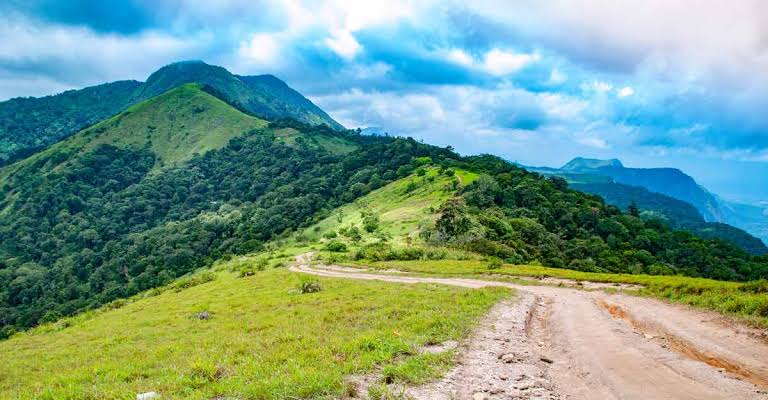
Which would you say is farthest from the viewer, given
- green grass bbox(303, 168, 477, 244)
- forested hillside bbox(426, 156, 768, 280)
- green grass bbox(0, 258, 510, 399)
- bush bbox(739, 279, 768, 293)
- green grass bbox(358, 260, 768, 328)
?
green grass bbox(303, 168, 477, 244)

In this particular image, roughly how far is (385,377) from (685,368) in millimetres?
9563

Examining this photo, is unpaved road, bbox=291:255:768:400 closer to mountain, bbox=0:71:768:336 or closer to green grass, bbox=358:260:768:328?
green grass, bbox=358:260:768:328

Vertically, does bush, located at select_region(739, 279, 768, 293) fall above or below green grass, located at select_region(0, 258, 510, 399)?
above

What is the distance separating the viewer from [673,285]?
100ft

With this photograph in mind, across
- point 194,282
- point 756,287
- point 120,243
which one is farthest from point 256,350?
point 120,243

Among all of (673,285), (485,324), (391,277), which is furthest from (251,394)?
(391,277)

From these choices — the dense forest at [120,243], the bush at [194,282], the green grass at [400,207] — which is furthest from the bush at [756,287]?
the dense forest at [120,243]

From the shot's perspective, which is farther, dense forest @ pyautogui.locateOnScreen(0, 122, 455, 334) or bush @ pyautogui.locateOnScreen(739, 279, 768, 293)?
dense forest @ pyautogui.locateOnScreen(0, 122, 455, 334)

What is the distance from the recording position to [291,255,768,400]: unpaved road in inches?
450

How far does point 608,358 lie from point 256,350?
13.6 meters

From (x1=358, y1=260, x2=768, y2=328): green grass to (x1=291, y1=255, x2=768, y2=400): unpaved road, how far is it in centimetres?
95

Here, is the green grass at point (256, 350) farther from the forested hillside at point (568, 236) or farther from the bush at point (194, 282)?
the forested hillside at point (568, 236)

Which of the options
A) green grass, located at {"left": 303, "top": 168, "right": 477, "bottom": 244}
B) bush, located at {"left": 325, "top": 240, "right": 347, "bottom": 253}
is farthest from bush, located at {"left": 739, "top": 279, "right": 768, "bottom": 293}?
bush, located at {"left": 325, "top": 240, "right": 347, "bottom": 253}

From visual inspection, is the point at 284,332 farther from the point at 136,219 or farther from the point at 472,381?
the point at 136,219
